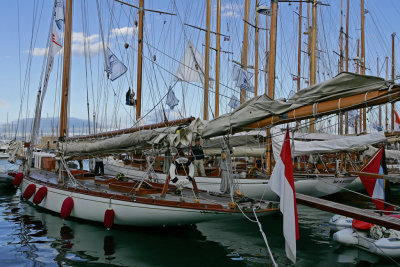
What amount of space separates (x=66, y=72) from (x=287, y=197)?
1225 cm

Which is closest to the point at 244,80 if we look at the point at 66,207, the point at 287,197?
the point at 66,207

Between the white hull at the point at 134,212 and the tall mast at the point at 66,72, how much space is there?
12.7ft

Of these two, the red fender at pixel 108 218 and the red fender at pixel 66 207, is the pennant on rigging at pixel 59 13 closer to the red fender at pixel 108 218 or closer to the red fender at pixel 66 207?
the red fender at pixel 66 207

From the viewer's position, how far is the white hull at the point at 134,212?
9.59 m

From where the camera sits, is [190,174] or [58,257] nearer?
[58,257]

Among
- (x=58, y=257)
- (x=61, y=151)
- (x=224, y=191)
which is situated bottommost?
(x=58, y=257)

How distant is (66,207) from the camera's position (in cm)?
1167

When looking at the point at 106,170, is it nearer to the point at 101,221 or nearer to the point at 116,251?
the point at 101,221

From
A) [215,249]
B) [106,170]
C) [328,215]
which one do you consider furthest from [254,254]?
[106,170]

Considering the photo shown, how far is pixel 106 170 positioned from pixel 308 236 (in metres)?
17.6

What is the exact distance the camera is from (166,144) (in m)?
10.9

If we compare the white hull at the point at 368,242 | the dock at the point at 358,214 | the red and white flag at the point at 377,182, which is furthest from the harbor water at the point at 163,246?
the red and white flag at the point at 377,182

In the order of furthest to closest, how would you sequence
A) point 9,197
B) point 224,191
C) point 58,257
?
point 9,197 → point 224,191 → point 58,257

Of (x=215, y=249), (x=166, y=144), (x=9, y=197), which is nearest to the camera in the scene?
(x=215, y=249)
